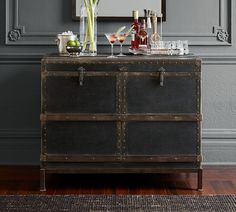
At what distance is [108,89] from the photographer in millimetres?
3602

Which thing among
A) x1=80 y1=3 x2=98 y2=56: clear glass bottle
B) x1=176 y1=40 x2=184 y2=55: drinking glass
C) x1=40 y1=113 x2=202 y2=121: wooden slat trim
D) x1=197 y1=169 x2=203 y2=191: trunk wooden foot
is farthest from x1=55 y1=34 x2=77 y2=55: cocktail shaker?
x1=197 y1=169 x2=203 y2=191: trunk wooden foot

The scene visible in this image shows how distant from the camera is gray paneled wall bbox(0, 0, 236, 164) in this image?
13.8 feet

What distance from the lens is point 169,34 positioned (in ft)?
13.8

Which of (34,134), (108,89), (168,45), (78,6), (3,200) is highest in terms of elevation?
(78,6)

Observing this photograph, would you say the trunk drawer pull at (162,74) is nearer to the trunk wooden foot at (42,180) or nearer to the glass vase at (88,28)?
the glass vase at (88,28)

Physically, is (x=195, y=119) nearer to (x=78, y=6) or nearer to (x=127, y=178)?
(x=127, y=178)

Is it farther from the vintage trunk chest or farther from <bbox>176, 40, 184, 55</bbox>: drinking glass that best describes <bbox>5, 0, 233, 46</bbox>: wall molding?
the vintage trunk chest

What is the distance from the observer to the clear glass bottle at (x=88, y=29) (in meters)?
3.91

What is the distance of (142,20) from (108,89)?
2.14 feet

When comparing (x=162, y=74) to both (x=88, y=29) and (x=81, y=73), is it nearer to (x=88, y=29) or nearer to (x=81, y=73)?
(x=81, y=73)

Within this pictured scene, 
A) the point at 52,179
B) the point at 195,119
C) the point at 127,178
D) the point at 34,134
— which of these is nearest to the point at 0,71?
the point at 34,134

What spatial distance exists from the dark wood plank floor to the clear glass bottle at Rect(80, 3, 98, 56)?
735 mm

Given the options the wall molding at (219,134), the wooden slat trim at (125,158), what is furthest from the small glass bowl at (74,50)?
the wall molding at (219,134)

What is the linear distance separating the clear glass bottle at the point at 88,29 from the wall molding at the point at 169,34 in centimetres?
20
